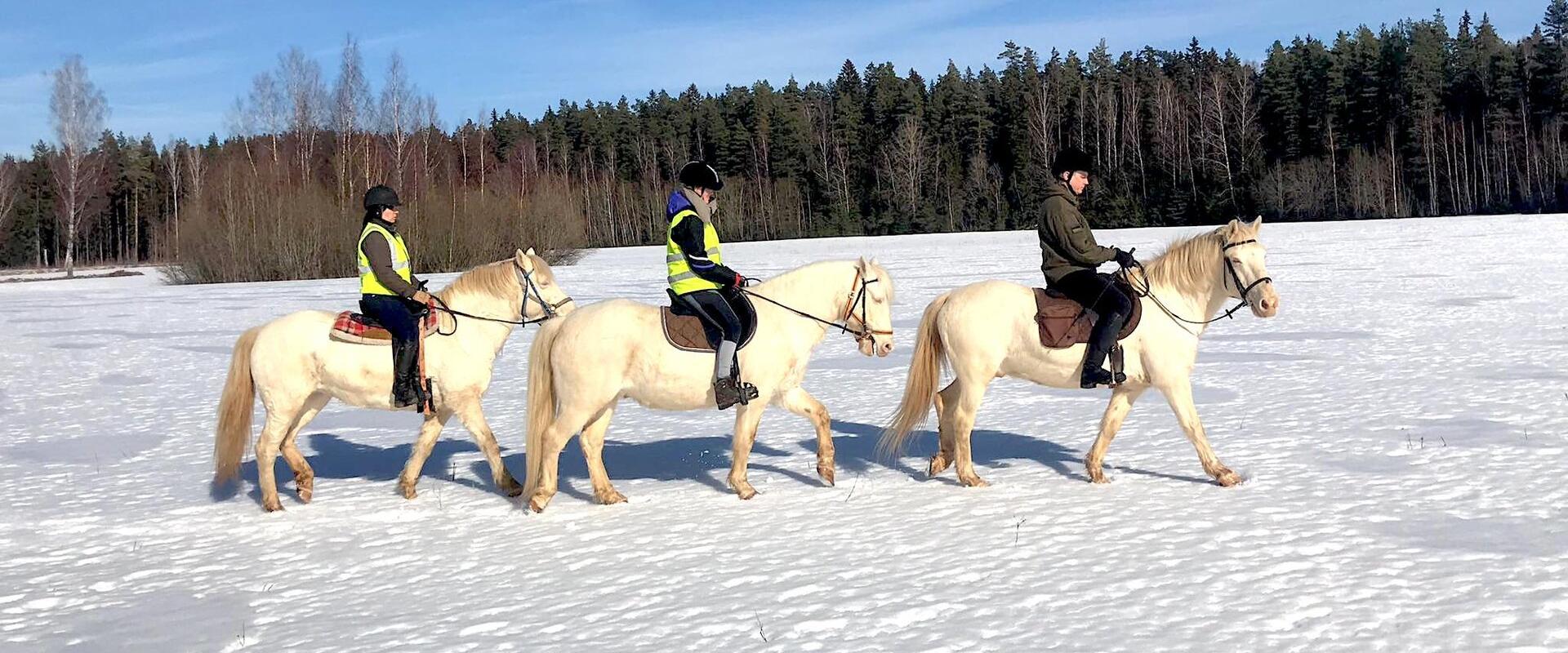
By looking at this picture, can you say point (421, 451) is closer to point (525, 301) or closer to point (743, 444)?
point (525, 301)

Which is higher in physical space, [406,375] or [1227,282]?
[1227,282]

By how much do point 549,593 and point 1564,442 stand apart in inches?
250

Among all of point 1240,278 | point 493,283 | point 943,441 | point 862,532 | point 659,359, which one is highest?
point 493,283

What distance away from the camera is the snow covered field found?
4.36 meters

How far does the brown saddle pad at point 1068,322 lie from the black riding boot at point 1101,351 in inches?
2.2

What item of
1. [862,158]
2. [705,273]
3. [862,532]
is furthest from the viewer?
[862,158]

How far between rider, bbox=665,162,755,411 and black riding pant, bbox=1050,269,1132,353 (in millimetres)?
2010

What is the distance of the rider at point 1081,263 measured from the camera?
6.66m

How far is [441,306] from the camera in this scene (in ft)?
22.9

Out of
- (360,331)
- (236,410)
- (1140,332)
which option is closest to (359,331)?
(360,331)

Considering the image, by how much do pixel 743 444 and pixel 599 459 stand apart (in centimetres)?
88

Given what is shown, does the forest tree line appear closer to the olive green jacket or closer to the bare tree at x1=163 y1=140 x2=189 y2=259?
the bare tree at x1=163 y1=140 x2=189 y2=259

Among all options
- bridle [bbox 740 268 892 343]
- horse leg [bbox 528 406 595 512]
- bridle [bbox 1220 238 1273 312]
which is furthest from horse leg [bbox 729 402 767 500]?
bridle [bbox 1220 238 1273 312]

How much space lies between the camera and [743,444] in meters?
6.78
